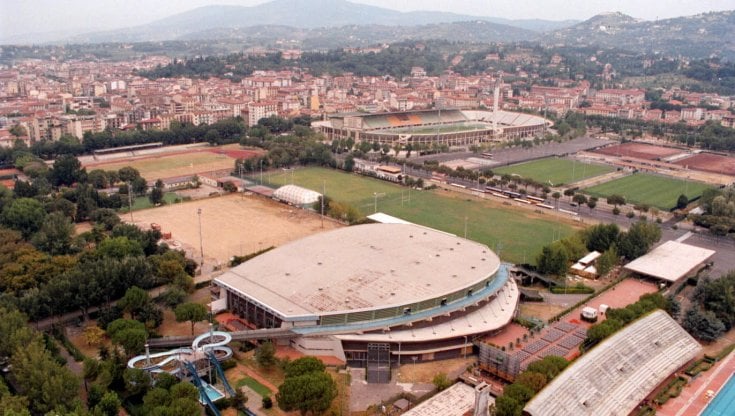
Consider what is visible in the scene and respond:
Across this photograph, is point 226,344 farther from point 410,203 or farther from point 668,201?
point 668,201

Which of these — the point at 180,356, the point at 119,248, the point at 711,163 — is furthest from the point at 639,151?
the point at 180,356

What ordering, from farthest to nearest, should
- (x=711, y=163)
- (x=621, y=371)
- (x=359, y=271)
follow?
(x=711, y=163) → (x=359, y=271) → (x=621, y=371)

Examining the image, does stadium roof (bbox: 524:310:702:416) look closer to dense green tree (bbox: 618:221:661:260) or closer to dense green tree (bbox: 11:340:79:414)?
dense green tree (bbox: 618:221:661:260)

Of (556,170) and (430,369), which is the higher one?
(556,170)

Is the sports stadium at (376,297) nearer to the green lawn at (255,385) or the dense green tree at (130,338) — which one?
the green lawn at (255,385)

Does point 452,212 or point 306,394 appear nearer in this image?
point 306,394

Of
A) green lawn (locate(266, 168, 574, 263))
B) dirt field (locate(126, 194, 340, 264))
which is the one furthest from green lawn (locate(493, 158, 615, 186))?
dirt field (locate(126, 194, 340, 264))

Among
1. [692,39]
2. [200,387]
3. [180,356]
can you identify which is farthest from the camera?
[692,39]

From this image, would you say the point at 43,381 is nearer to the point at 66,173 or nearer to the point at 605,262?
the point at 605,262
